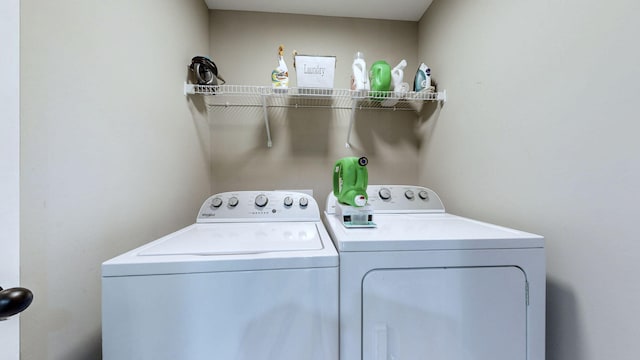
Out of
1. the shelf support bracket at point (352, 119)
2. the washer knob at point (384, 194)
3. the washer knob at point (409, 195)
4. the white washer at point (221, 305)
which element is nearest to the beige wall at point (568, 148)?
the washer knob at point (409, 195)

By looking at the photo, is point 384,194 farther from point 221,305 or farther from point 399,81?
point 221,305

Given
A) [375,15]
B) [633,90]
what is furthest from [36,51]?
[375,15]

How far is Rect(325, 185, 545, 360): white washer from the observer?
721 millimetres

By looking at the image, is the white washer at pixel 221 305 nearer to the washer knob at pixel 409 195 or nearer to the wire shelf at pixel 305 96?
the washer knob at pixel 409 195

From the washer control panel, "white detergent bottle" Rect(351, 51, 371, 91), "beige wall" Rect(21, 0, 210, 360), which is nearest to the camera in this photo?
"beige wall" Rect(21, 0, 210, 360)

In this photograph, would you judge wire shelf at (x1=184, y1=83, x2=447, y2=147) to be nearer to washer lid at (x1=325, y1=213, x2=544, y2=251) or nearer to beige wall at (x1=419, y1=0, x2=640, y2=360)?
beige wall at (x1=419, y1=0, x2=640, y2=360)

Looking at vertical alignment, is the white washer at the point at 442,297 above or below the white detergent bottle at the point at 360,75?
below

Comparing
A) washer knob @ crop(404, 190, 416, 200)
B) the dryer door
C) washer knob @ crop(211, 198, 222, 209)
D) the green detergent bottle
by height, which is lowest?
the dryer door

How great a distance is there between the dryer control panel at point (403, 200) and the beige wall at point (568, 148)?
0.80 feet

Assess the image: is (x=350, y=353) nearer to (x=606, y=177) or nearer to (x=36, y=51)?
(x=606, y=177)

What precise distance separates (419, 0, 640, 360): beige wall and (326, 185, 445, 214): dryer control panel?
243 mm

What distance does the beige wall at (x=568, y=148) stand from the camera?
66 cm
